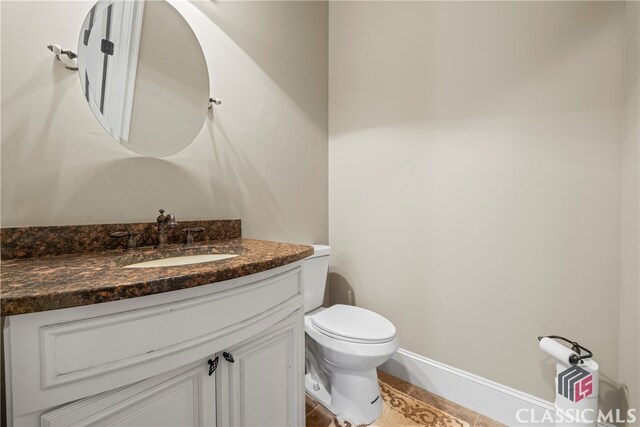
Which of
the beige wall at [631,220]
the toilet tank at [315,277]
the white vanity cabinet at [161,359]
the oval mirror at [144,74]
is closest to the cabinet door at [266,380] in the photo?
the white vanity cabinet at [161,359]

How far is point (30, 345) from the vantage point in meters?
0.47

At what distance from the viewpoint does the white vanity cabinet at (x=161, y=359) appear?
476mm

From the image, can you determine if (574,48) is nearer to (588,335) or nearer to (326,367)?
(588,335)

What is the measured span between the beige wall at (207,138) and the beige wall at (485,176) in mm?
305

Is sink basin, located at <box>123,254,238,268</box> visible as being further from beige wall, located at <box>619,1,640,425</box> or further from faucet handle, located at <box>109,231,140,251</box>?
beige wall, located at <box>619,1,640,425</box>

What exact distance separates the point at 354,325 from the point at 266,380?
591 millimetres

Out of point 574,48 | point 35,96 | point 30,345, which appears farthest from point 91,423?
point 574,48

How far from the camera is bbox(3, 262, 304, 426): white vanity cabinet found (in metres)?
0.48

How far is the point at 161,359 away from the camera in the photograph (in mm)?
586

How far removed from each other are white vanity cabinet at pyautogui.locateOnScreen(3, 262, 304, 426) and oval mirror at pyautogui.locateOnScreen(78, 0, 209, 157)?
752 millimetres

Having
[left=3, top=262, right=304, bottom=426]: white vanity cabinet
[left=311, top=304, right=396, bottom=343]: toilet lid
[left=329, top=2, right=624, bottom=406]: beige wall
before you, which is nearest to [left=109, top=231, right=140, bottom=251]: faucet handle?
[left=3, top=262, right=304, bottom=426]: white vanity cabinet

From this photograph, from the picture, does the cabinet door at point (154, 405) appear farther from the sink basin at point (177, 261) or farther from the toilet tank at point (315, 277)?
the toilet tank at point (315, 277)

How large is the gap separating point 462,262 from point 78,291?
152cm

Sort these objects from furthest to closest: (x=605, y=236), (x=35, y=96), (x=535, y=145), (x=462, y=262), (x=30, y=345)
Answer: (x=462, y=262)
(x=535, y=145)
(x=605, y=236)
(x=35, y=96)
(x=30, y=345)
